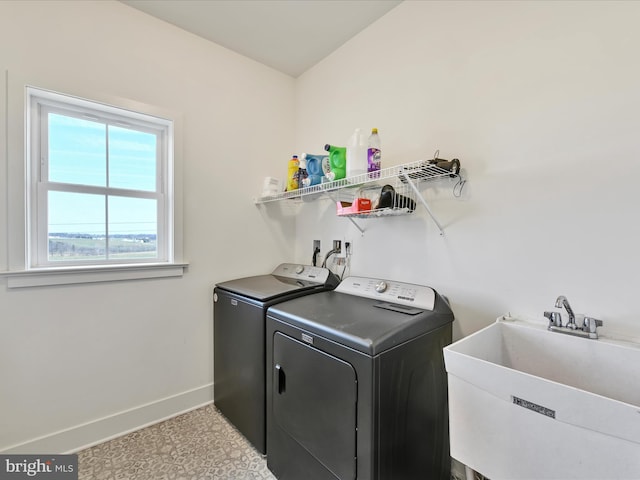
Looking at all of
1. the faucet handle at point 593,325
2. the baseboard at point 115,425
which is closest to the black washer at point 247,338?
the baseboard at point 115,425

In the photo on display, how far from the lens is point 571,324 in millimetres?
1139

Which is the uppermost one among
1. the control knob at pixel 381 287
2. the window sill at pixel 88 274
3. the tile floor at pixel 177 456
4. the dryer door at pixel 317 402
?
the window sill at pixel 88 274

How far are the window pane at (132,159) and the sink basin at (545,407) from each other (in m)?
2.16

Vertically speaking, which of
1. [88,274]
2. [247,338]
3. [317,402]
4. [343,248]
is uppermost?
[343,248]

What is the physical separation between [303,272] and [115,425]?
1.56 meters

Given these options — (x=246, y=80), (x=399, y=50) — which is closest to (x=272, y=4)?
(x=246, y=80)

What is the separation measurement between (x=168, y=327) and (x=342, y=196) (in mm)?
1580

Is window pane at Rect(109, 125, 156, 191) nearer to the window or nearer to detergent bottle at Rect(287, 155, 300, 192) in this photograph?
the window

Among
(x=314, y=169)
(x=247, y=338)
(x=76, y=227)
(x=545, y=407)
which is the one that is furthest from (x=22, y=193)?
(x=545, y=407)

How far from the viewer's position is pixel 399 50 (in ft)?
6.01

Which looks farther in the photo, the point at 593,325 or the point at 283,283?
the point at 283,283

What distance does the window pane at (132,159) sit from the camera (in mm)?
1930

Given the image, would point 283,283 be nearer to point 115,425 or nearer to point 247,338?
point 247,338

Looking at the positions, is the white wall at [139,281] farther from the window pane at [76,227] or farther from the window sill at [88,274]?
the window pane at [76,227]
